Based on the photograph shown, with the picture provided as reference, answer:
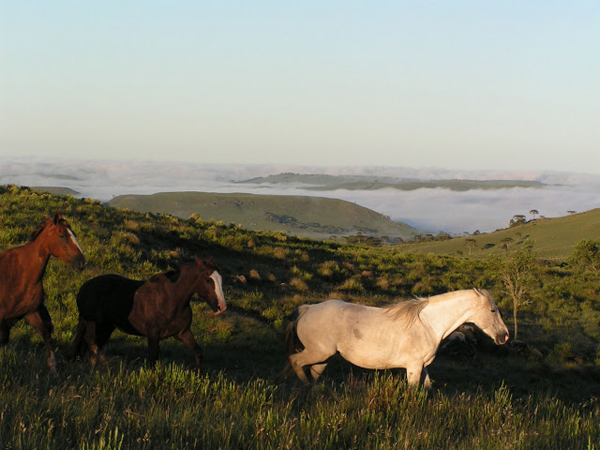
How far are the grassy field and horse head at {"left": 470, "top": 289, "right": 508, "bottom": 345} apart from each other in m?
1.00

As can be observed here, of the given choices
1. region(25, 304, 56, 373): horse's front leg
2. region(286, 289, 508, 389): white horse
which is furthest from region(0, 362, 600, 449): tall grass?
region(286, 289, 508, 389): white horse

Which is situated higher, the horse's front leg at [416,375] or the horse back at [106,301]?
the horse back at [106,301]

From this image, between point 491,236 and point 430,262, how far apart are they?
96.8 metres

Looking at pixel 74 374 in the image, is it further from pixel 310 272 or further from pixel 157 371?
Answer: pixel 310 272

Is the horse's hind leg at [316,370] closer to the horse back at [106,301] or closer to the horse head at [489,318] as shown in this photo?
the horse head at [489,318]

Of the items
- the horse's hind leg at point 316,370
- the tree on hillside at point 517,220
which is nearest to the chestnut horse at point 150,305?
the horse's hind leg at point 316,370

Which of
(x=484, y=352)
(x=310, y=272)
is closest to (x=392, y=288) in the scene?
(x=310, y=272)

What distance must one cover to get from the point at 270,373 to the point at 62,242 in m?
6.03

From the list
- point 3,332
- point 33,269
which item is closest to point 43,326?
point 3,332

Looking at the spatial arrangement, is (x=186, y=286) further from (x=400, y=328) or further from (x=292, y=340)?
(x=400, y=328)

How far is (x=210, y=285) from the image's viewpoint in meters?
8.52

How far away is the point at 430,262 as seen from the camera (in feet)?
132

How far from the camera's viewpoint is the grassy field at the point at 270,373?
542 centimetres

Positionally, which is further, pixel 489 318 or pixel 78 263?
pixel 489 318
